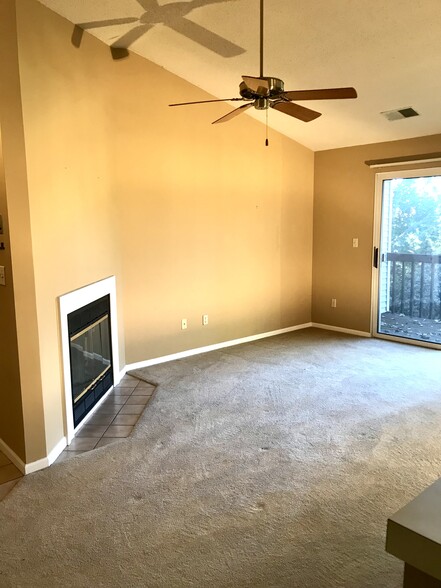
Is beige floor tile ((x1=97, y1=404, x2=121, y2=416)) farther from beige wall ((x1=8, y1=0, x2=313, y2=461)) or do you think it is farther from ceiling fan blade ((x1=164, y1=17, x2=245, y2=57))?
ceiling fan blade ((x1=164, y1=17, x2=245, y2=57))

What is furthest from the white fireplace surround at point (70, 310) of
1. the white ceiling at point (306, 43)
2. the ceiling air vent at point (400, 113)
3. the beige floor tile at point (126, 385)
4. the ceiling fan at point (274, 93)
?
the ceiling air vent at point (400, 113)

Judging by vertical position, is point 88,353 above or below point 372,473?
above

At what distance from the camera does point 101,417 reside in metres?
3.39

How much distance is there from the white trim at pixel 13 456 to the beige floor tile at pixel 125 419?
2.44 ft

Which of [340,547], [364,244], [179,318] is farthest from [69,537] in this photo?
[364,244]

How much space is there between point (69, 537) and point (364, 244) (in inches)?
184

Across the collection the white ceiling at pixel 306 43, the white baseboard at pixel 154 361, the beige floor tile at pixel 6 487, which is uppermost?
the white ceiling at pixel 306 43

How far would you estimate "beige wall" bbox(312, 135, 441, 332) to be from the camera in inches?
Result: 214

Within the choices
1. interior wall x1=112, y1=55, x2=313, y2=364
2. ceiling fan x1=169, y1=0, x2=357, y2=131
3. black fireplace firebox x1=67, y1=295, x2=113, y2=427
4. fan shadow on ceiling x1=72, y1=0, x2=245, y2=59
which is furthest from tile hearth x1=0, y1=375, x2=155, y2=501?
fan shadow on ceiling x1=72, y1=0, x2=245, y2=59

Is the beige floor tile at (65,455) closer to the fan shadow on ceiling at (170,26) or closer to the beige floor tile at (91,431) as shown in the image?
the beige floor tile at (91,431)

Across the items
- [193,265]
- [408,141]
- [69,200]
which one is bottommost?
[193,265]

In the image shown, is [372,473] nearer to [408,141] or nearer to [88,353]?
[88,353]

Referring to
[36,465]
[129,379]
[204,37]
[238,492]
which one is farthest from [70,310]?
[204,37]

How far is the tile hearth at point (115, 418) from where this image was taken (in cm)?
296
